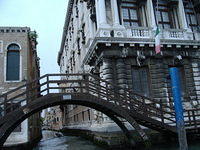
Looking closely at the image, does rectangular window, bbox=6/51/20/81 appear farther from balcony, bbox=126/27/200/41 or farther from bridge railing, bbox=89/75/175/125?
balcony, bbox=126/27/200/41

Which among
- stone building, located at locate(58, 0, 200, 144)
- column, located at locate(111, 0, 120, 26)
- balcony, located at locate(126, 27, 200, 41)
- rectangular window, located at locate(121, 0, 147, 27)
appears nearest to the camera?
stone building, located at locate(58, 0, 200, 144)

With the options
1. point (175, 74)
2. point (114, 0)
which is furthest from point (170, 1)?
point (175, 74)

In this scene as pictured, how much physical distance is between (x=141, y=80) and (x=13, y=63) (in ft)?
30.5

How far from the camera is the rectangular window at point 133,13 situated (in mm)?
17953

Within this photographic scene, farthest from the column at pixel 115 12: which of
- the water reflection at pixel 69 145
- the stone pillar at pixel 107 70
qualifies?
the water reflection at pixel 69 145

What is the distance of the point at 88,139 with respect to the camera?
20.9 meters

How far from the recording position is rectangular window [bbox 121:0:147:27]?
18.0 m

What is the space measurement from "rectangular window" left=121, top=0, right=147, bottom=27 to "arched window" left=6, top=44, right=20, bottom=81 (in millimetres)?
8319

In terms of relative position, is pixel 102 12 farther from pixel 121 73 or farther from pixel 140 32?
pixel 121 73

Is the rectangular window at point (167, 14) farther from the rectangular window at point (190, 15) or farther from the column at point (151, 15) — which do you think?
the rectangular window at point (190, 15)

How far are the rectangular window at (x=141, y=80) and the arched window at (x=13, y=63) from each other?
842 centimetres

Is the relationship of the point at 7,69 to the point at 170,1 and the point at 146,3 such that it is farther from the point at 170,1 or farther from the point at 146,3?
the point at 170,1

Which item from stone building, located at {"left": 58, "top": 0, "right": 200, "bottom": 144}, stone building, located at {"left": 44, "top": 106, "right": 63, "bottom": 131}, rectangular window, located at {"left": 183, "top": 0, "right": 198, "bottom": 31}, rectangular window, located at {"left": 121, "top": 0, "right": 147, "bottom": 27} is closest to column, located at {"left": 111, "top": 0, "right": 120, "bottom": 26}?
stone building, located at {"left": 58, "top": 0, "right": 200, "bottom": 144}

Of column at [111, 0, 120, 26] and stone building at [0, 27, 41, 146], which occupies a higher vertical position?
column at [111, 0, 120, 26]
